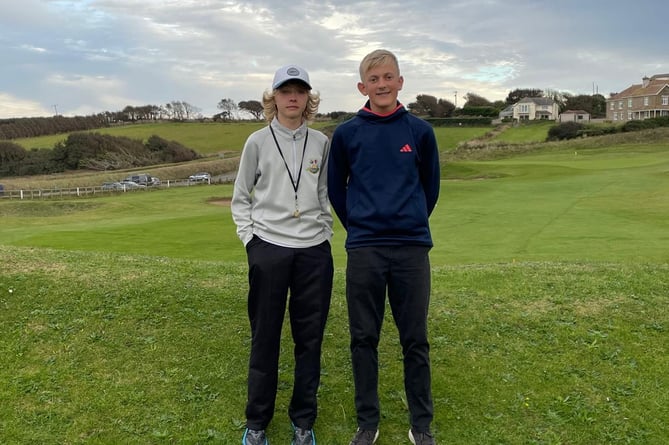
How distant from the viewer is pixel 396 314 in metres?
4.14

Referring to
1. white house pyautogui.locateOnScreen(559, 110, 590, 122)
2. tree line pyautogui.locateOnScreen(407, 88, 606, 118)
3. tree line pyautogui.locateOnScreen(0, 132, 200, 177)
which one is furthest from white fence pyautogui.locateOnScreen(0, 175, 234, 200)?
white house pyautogui.locateOnScreen(559, 110, 590, 122)

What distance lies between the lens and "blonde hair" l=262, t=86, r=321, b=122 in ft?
13.9

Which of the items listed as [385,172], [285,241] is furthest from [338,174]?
[285,241]

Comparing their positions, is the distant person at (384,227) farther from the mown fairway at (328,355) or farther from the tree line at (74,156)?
the tree line at (74,156)

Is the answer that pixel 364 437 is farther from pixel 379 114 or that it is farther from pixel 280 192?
pixel 379 114

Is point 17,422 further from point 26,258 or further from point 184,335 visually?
point 26,258

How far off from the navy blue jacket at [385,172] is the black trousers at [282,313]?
0.42 meters

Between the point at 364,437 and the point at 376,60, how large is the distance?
2.67 metres

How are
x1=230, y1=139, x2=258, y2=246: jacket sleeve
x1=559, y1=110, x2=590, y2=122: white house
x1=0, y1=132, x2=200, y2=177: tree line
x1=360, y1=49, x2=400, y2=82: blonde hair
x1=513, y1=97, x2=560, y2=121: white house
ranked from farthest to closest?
x1=513, y1=97, x2=560, y2=121: white house, x1=559, y1=110, x2=590, y2=122: white house, x1=0, y1=132, x2=200, y2=177: tree line, x1=230, y1=139, x2=258, y2=246: jacket sleeve, x1=360, y1=49, x2=400, y2=82: blonde hair

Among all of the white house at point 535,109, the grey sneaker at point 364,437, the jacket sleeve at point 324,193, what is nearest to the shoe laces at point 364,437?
the grey sneaker at point 364,437

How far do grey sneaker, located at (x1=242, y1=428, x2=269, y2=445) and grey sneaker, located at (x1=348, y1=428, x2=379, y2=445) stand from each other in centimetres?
63

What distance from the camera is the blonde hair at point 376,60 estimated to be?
3.96 metres

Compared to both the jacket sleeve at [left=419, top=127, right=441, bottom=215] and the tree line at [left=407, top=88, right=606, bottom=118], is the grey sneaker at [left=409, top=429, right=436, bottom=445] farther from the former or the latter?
the tree line at [left=407, top=88, right=606, bottom=118]

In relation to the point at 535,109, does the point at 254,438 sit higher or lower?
lower
